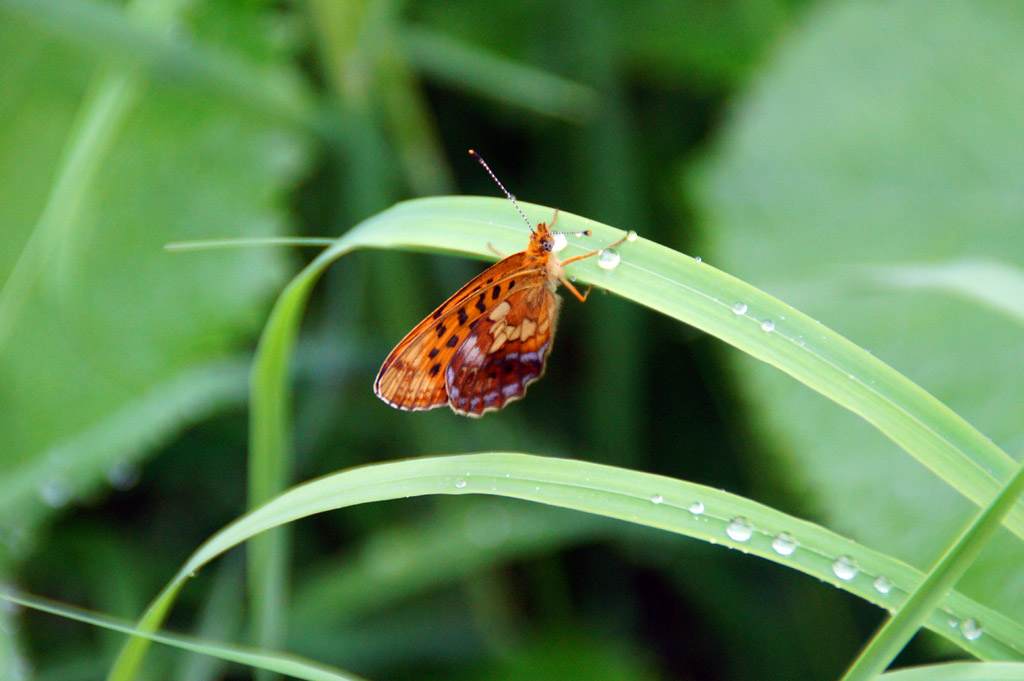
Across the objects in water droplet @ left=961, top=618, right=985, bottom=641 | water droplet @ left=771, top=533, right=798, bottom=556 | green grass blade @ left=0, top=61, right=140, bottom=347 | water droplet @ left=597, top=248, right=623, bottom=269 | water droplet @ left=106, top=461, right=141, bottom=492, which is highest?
green grass blade @ left=0, top=61, right=140, bottom=347

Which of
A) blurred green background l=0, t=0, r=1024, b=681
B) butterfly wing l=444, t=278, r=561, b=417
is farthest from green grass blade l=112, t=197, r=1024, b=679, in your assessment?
blurred green background l=0, t=0, r=1024, b=681

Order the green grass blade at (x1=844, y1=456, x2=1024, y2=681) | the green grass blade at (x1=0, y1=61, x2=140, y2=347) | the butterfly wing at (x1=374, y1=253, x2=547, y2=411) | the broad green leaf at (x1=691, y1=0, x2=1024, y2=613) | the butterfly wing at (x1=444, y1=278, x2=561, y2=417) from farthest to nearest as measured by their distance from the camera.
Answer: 1. the green grass blade at (x1=0, y1=61, x2=140, y2=347)
2. the broad green leaf at (x1=691, y1=0, x2=1024, y2=613)
3. the butterfly wing at (x1=444, y1=278, x2=561, y2=417)
4. the butterfly wing at (x1=374, y1=253, x2=547, y2=411)
5. the green grass blade at (x1=844, y1=456, x2=1024, y2=681)

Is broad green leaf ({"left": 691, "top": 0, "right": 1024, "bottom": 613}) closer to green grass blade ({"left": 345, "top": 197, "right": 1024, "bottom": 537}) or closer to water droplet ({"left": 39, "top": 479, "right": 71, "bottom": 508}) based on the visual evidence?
green grass blade ({"left": 345, "top": 197, "right": 1024, "bottom": 537})

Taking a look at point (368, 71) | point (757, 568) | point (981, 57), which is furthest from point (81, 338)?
point (981, 57)

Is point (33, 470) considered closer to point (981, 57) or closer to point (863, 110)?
point (863, 110)

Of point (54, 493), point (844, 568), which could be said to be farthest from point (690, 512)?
point (54, 493)

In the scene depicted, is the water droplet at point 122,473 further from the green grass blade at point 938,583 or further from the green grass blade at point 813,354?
the green grass blade at point 938,583
